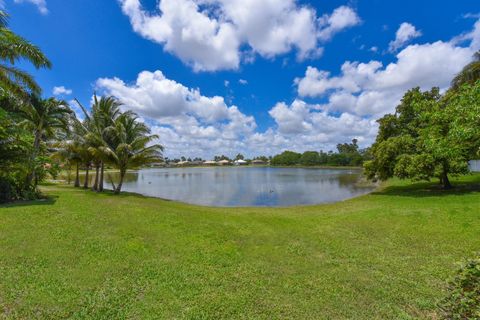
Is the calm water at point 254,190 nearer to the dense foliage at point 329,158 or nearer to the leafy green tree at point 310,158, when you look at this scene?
the dense foliage at point 329,158

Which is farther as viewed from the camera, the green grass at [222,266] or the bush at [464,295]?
the green grass at [222,266]

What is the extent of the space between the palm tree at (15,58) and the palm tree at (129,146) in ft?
21.9

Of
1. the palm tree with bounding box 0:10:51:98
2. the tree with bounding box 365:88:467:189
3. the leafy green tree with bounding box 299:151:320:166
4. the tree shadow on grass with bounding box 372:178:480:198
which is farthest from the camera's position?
the leafy green tree with bounding box 299:151:320:166

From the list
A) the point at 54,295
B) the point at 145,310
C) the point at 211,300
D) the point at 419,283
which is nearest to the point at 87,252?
the point at 54,295

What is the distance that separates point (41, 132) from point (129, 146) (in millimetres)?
5382

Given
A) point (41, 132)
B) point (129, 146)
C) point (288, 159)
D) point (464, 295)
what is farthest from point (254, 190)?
point (288, 159)

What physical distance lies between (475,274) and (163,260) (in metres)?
6.04

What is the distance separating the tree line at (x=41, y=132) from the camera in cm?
1098

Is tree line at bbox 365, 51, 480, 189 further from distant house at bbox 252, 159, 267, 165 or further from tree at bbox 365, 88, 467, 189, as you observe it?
distant house at bbox 252, 159, 267, 165

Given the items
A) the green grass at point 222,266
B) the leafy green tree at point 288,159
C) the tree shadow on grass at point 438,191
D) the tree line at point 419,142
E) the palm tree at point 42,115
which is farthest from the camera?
the leafy green tree at point 288,159

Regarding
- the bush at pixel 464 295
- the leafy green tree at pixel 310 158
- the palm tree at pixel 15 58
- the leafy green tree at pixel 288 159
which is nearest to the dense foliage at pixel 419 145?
the bush at pixel 464 295

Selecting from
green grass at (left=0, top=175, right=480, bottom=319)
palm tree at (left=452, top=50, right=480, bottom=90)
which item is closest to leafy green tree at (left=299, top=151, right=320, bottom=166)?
palm tree at (left=452, top=50, right=480, bottom=90)

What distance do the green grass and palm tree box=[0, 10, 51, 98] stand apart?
19.5 feet

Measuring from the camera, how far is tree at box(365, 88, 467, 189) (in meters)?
14.2
